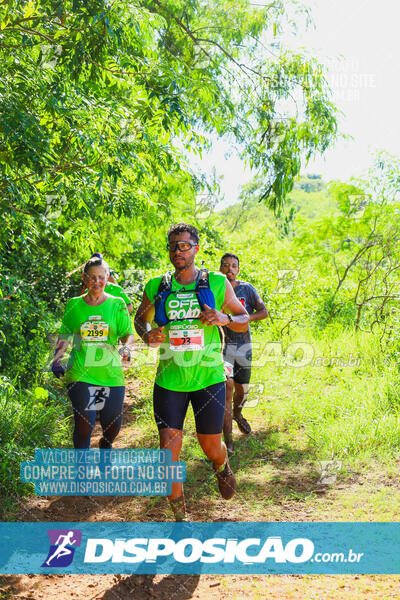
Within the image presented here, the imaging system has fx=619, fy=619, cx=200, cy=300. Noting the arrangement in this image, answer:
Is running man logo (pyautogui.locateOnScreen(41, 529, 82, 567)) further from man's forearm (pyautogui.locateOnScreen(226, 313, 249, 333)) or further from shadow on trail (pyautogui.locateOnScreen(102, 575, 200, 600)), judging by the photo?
man's forearm (pyautogui.locateOnScreen(226, 313, 249, 333))

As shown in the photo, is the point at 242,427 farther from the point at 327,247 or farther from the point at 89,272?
the point at 327,247

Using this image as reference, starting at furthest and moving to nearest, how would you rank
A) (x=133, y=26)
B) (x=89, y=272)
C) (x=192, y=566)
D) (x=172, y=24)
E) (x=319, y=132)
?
(x=172, y=24), (x=319, y=132), (x=133, y=26), (x=89, y=272), (x=192, y=566)

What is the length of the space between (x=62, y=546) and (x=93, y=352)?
149 cm

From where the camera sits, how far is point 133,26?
224 inches

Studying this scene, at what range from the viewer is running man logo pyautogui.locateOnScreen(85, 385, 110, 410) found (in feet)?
16.6

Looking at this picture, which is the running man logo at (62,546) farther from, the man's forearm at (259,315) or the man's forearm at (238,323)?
the man's forearm at (259,315)

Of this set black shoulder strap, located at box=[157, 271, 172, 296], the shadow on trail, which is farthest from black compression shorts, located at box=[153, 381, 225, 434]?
the shadow on trail

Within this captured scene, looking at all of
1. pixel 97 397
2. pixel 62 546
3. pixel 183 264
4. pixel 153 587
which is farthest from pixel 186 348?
pixel 62 546

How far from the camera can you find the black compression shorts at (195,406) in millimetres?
4141

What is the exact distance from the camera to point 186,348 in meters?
4.12

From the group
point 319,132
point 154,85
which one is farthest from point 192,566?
point 319,132

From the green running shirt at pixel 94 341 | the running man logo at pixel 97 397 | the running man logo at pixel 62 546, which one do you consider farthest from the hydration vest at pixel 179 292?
the running man logo at pixel 62 546

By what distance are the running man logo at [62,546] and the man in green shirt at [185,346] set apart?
2.54 ft

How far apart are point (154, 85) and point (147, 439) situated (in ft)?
12.1
